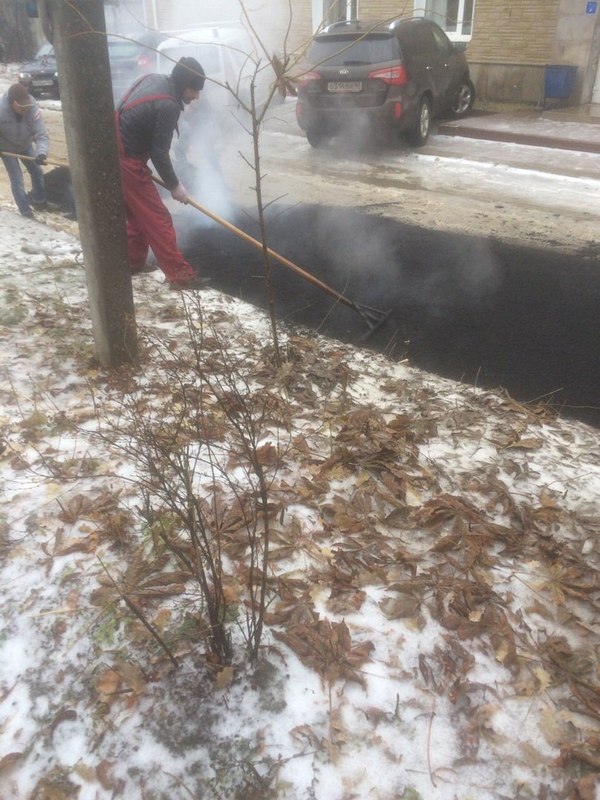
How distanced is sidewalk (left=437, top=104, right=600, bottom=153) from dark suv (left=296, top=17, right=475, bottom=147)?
86 cm

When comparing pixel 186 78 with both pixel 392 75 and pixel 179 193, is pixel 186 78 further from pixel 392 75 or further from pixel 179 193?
pixel 392 75

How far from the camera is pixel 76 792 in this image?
1.82 m

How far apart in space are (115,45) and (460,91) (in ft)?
26.5

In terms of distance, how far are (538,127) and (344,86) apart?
3.86m

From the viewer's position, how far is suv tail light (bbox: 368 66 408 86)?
A: 981 cm

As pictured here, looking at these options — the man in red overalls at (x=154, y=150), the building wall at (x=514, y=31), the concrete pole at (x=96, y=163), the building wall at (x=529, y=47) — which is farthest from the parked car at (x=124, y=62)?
the concrete pole at (x=96, y=163)

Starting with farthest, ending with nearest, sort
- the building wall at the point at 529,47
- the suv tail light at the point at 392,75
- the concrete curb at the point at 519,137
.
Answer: the building wall at the point at 529,47 → the concrete curb at the point at 519,137 → the suv tail light at the point at 392,75

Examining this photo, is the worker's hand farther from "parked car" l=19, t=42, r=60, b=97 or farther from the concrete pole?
"parked car" l=19, t=42, r=60, b=97

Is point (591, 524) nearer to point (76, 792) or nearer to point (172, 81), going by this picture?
point (76, 792)

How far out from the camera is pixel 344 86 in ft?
33.4

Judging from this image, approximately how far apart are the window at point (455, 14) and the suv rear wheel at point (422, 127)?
494 cm

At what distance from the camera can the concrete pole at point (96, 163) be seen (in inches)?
120

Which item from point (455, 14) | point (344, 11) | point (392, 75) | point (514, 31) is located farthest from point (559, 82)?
point (344, 11)

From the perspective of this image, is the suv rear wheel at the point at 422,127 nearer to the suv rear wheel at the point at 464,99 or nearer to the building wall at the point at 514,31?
the suv rear wheel at the point at 464,99
